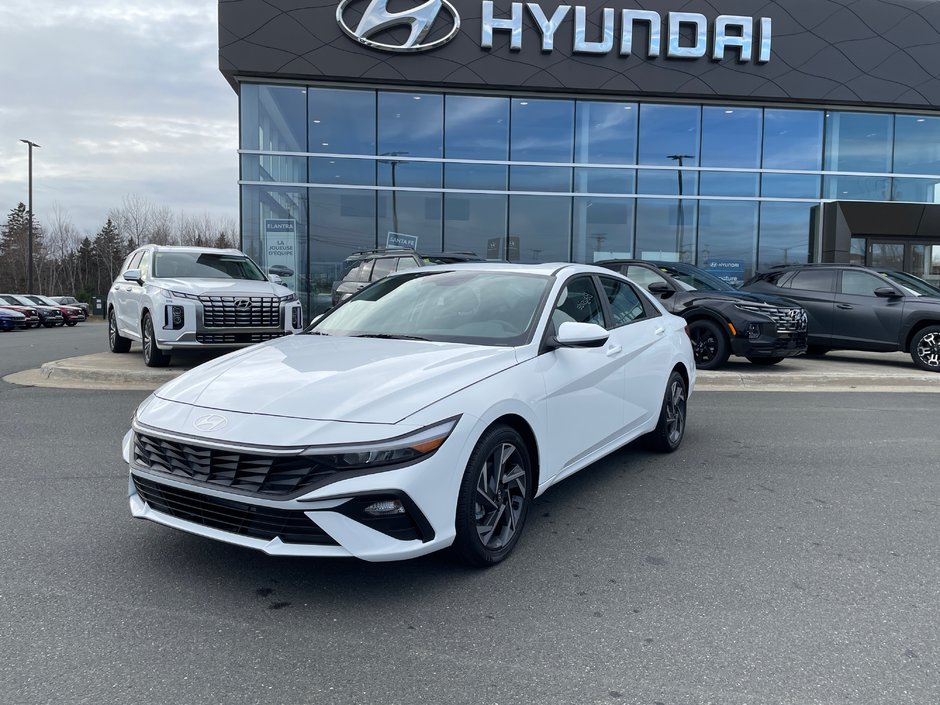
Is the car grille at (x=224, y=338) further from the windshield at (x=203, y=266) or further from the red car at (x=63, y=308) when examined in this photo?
the red car at (x=63, y=308)

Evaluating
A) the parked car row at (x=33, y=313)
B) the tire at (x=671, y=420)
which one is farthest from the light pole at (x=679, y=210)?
the parked car row at (x=33, y=313)

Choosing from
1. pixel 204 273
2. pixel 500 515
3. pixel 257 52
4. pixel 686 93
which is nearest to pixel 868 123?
pixel 686 93

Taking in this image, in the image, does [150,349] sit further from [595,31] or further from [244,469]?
[595,31]

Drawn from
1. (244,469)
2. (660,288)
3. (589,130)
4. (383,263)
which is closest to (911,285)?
(660,288)

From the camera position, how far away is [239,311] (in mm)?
9562

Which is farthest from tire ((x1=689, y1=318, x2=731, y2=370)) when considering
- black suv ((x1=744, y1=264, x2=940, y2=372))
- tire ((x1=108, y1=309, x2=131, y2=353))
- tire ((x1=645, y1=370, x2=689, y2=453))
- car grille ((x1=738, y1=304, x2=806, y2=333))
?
tire ((x1=108, y1=309, x2=131, y2=353))

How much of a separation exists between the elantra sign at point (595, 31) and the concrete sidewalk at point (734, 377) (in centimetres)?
1046

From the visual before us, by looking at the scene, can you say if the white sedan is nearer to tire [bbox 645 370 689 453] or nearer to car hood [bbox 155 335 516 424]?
car hood [bbox 155 335 516 424]

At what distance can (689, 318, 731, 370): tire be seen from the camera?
34.6 ft

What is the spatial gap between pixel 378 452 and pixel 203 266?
8.76 meters

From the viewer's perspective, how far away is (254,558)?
140 inches

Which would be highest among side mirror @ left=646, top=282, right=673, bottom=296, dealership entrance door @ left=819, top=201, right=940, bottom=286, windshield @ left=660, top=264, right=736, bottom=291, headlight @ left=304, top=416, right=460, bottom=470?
dealership entrance door @ left=819, top=201, right=940, bottom=286

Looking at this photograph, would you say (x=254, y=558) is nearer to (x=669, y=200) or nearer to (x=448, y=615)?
(x=448, y=615)

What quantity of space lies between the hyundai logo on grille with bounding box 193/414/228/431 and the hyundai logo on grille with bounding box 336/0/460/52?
1646cm
